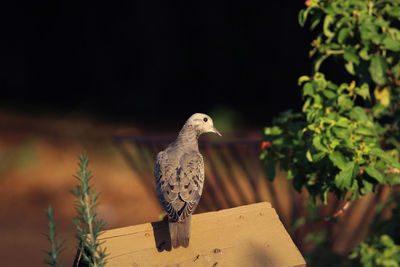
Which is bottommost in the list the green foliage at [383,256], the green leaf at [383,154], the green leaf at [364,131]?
the green foliage at [383,256]

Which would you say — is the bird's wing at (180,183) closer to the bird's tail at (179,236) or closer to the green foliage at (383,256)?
the bird's tail at (179,236)

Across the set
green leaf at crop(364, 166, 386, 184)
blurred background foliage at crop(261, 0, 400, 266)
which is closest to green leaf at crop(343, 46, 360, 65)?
blurred background foliage at crop(261, 0, 400, 266)

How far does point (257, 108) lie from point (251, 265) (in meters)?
7.02

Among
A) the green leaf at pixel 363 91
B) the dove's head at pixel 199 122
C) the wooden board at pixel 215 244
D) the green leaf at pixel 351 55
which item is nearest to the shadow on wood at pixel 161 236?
the wooden board at pixel 215 244

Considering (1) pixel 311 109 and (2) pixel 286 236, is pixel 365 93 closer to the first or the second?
(1) pixel 311 109

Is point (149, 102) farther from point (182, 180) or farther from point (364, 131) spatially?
point (364, 131)

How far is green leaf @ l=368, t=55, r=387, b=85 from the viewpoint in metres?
3.26

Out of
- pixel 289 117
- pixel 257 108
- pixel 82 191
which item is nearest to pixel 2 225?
pixel 289 117

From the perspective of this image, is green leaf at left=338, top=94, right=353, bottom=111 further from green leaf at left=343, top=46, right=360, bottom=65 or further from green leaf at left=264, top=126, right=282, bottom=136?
green leaf at left=264, top=126, right=282, bottom=136

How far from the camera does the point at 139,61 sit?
31.1 ft

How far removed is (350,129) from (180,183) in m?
1.29

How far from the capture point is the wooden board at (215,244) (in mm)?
2215

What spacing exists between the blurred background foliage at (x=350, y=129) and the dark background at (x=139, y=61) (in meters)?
4.97

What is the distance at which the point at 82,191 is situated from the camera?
149cm
